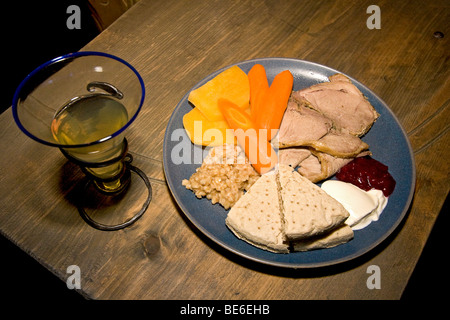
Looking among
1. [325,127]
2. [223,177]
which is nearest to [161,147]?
[223,177]

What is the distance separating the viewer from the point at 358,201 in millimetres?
1695

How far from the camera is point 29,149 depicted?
1.91m

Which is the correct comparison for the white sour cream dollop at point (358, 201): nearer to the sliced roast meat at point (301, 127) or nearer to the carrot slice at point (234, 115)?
the sliced roast meat at point (301, 127)

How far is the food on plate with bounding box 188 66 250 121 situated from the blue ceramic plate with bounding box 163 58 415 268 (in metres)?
0.08

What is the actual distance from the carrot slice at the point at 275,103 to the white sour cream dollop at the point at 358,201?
456 mm

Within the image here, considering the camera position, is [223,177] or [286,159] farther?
[286,159]

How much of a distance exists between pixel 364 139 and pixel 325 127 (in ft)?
0.78

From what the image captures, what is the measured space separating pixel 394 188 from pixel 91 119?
4.99ft

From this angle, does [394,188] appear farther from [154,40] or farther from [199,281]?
[154,40]

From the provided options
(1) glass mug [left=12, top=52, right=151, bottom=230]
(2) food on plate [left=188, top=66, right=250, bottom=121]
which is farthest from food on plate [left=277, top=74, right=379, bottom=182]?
(1) glass mug [left=12, top=52, right=151, bottom=230]

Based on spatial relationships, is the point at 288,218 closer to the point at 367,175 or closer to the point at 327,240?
the point at 327,240

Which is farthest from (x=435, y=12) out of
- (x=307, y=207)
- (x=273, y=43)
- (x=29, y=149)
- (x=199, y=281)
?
(x=29, y=149)

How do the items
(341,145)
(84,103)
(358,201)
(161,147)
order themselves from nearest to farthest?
(84,103), (358,201), (341,145), (161,147)

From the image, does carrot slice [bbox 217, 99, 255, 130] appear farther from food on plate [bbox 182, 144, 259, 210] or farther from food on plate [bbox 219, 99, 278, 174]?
food on plate [bbox 182, 144, 259, 210]
